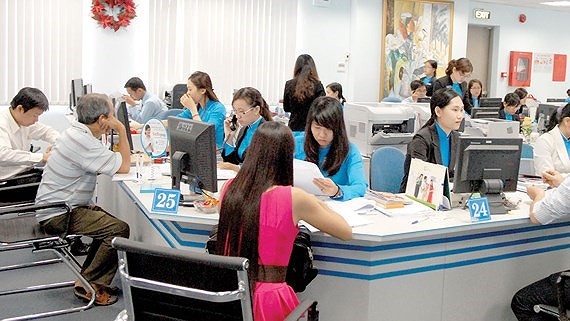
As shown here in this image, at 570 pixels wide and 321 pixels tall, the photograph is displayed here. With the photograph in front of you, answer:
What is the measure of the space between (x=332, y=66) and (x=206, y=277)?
7.87 metres

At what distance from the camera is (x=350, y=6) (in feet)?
30.6

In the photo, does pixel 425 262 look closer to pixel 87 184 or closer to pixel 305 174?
pixel 305 174

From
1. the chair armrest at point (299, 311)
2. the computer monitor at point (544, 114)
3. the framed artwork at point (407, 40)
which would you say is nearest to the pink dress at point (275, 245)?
the chair armrest at point (299, 311)

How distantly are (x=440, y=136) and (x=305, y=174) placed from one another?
46.0 inches

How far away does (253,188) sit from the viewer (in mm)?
2104

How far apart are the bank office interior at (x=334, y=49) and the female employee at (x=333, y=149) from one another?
198 inches

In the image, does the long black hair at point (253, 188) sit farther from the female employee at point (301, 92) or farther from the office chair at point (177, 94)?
the office chair at point (177, 94)

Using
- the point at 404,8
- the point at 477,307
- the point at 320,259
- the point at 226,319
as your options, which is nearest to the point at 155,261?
the point at 226,319

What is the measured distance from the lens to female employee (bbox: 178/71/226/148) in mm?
4680

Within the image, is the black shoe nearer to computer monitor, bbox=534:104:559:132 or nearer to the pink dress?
the pink dress

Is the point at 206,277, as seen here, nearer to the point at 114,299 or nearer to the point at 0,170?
the point at 114,299

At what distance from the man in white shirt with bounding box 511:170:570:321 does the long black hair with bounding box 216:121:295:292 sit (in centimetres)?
131

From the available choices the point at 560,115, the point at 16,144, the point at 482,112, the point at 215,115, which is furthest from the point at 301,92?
the point at 16,144

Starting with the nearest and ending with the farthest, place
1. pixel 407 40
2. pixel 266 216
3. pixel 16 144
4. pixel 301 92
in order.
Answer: pixel 266 216 → pixel 16 144 → pixel 301 92 → pixel 407 40
